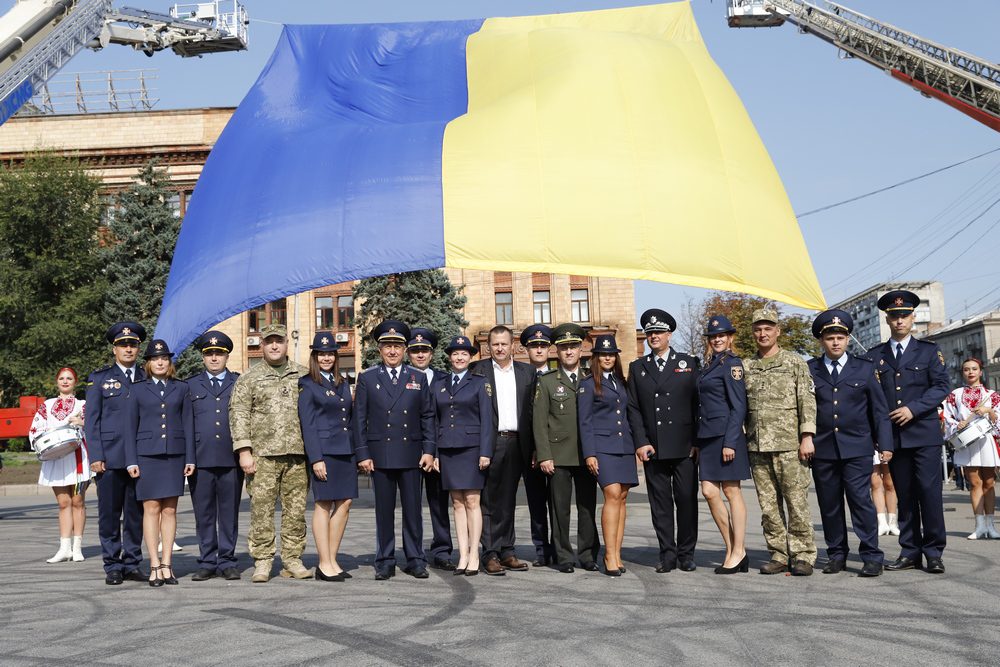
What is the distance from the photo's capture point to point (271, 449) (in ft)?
28.8

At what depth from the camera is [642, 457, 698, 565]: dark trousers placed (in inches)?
352

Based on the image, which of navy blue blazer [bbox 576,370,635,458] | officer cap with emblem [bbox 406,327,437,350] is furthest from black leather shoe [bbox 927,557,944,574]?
officer cap with emblem [bbox 406,327,437,350]

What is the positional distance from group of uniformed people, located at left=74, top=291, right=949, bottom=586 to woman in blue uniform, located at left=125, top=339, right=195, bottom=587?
0.06 ft

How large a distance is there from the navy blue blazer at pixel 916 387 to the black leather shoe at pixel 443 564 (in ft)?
13.3

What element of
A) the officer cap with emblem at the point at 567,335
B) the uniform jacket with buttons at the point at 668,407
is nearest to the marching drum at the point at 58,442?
the officer cap with emblem at the point at 567,335

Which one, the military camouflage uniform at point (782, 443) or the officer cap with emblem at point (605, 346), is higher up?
the officer cap with emblem at point (605, 346)

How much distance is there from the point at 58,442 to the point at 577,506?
5.61 meters

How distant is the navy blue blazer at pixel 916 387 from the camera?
879cm

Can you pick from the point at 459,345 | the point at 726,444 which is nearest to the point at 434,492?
the point at 459,345

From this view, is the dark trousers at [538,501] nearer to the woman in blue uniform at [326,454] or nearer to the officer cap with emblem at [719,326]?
the woman in blue uniform at [326,454]

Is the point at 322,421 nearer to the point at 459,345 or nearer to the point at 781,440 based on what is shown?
the point at 459,345

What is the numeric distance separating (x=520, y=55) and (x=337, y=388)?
14.6 ft

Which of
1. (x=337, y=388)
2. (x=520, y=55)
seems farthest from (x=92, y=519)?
(x=520, y=55)

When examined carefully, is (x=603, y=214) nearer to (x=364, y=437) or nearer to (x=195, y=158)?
(x=364, y=437)
